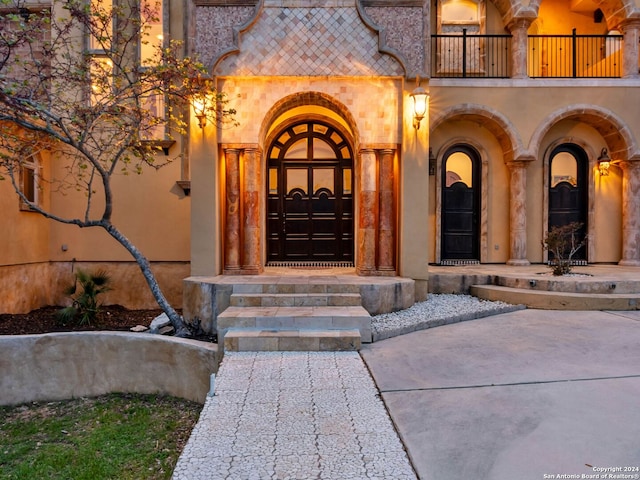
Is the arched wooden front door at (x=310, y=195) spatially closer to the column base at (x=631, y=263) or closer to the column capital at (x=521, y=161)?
the column capital at (x=521, y=161)

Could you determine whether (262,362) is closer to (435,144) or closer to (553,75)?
(435,144)

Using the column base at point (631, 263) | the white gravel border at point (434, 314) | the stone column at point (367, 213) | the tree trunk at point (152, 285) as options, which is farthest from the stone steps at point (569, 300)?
the tree trunk at point (152, 285)

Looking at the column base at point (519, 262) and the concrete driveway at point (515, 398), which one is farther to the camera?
the column base at point (519, 262)

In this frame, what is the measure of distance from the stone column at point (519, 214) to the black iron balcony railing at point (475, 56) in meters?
2.41

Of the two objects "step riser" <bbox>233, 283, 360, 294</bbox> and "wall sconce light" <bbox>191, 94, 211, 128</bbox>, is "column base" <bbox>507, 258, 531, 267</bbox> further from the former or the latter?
"wall sconce light" <bbox>191, 94, 211, 128</bbox>

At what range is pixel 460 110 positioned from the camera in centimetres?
921

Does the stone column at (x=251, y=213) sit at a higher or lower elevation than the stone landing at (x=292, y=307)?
higher

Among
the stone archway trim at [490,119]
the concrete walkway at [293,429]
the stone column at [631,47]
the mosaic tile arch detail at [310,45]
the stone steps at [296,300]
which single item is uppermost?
the stone column at [631,47]

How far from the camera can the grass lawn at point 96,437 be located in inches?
142

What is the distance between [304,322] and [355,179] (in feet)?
14.4

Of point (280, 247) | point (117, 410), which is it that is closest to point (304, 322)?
point (117, 410)

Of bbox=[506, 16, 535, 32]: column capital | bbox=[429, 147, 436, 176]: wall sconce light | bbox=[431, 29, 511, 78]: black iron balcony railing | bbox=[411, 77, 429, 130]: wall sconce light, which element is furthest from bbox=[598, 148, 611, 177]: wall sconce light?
bbox=[411, 77, 429, 130]: wall sconce light

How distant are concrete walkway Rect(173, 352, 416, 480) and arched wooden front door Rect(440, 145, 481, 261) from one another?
658cm

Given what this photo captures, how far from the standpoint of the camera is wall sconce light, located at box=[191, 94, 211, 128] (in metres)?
6.46
